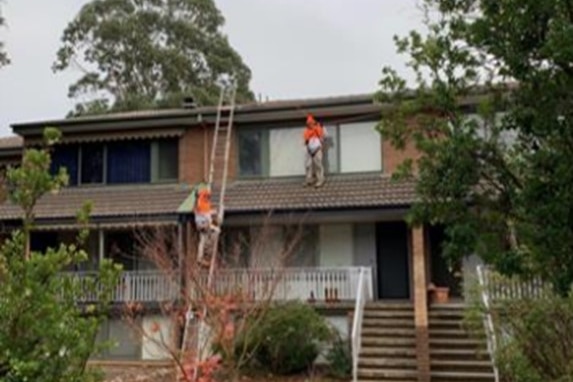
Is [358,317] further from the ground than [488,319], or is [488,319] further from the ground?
[488,319]

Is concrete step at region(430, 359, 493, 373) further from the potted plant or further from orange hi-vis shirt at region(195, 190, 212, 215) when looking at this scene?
orange hi-vis shirt at region(195, 190, 212, 215)

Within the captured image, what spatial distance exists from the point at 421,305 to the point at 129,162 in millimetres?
11019

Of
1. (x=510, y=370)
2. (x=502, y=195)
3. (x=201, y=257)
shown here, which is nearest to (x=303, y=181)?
(x=201, y=257)

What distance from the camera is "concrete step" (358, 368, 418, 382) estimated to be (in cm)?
1656

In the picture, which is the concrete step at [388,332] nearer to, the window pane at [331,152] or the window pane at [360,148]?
the window pane at [360,148]

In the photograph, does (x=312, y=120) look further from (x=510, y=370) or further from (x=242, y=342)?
(x=510, y=370)

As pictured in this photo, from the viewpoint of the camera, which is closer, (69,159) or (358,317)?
(358,317)

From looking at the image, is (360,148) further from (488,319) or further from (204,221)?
(488,319)

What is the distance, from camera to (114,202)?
22.7 m

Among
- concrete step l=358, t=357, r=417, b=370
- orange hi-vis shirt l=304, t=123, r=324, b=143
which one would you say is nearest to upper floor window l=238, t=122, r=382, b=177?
orange hi-vis shirt l=304, t=123, r=324, b=143

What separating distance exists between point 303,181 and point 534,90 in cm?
1526

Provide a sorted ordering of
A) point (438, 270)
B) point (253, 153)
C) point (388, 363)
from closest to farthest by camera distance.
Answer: point (388, 363) < point (438, 270) < point (253, 153)

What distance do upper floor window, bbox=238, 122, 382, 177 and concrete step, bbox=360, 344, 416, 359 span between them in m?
6.08

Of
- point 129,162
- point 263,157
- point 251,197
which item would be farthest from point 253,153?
point 129,162
